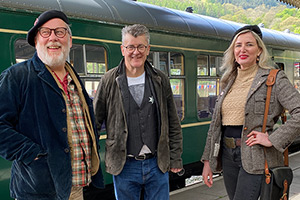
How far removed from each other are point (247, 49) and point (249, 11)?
129 m

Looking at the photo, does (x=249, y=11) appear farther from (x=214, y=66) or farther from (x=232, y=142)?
(x=232, y=142)

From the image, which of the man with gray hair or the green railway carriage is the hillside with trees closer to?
the green railway carriage

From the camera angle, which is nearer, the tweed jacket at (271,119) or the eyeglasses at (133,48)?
the tweed jacket at (271,119)

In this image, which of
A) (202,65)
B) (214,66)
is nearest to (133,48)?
(202,65)

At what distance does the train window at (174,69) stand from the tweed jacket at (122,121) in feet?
8.48

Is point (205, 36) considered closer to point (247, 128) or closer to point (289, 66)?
point (289, 66)

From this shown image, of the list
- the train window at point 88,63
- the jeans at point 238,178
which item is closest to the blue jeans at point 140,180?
the jeans at point 238,178

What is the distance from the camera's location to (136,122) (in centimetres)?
249

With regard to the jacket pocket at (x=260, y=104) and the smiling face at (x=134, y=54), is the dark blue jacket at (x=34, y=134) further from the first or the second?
the jacket pocket at (x=260, y=104)

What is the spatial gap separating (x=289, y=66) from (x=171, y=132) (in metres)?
6.31

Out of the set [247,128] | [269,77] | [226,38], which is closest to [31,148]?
[247,128]

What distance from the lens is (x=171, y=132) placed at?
2701 millimetres

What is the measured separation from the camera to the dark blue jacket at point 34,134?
1859 mm

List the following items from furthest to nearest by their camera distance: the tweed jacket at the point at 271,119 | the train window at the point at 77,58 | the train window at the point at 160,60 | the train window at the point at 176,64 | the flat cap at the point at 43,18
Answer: the train window at the point at 176,64 → the train window at the point at 160,60 → the train window at the point at 77,58 → the tweed jacket at the point at 271,119 → the flat cap at the point at 43,18
